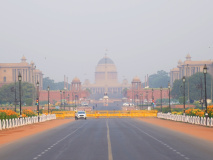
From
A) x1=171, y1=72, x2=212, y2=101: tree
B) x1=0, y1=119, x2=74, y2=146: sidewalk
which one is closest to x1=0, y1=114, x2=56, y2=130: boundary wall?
x1=0, y1=119, x2=74, y2=146: sidewalk

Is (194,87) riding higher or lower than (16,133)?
higher

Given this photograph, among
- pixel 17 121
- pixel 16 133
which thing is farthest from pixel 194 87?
pixel 16 133

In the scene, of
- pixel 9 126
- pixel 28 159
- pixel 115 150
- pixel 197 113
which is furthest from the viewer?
pixel 197 113

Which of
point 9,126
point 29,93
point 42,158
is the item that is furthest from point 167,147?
point 29,93

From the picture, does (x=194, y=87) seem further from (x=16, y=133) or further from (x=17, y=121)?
(x=16, y=133)

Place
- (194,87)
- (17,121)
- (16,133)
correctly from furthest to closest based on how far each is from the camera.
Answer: (194,87) → (17,121) → (16,133)

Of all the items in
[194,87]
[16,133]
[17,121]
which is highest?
[194,87]

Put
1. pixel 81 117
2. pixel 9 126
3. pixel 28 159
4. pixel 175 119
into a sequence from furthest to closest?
pixel 81 117 → pixel 175 119 → pixel 9 126 → pixel 28 159

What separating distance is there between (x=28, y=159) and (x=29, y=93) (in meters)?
167

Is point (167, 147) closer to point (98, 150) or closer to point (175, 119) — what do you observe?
point (98, 150)

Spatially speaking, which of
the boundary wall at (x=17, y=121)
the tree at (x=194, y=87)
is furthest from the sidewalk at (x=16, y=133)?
the tree at (x=194, y=87)

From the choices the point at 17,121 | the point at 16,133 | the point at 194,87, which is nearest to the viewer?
the point at 16,133

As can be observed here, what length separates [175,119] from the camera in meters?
74.6

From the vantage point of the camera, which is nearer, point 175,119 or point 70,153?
point 70,153
